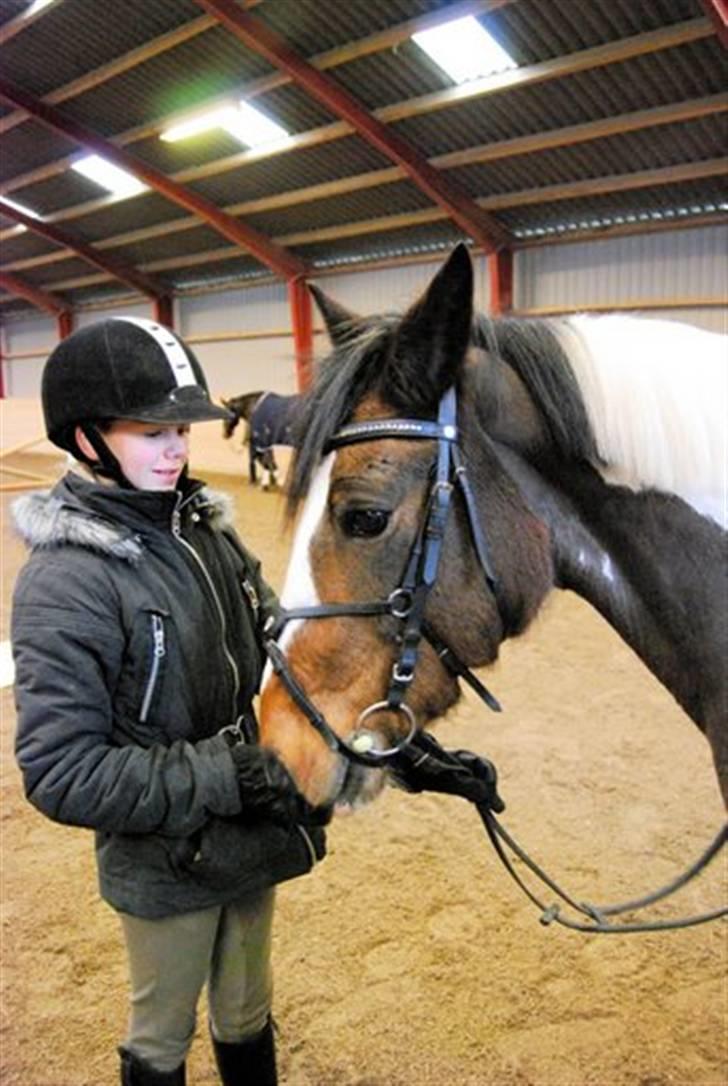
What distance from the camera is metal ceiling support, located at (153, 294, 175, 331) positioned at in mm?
15891

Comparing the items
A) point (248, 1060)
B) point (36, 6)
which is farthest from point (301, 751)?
point (36, 6)

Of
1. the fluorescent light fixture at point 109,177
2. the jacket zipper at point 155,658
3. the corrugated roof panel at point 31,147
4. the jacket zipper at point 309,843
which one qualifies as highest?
the corrugated roof panel at point 31,147

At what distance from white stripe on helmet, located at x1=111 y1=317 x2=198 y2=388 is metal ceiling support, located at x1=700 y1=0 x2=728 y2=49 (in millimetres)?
5826

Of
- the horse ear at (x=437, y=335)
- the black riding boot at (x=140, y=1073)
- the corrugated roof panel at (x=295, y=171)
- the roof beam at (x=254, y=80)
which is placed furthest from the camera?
the corrugated roof panel at (x=295, y=171)

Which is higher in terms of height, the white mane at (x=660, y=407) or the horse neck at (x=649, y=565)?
the white mane at (x=660, y=407)

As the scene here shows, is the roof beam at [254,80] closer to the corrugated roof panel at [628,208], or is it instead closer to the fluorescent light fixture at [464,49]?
the fluorescent light fixture at [464,49]

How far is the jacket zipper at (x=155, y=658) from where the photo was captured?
51.1 inches

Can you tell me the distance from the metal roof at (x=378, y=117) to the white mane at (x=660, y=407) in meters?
5.73

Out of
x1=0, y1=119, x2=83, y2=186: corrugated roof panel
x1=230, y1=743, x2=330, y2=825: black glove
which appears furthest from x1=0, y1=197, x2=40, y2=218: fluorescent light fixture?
x1=230, y1=743, x2=330, y2=825: black glove

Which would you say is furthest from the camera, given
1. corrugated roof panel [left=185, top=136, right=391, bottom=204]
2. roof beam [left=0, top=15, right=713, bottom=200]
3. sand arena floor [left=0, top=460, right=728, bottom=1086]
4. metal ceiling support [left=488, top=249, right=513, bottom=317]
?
metal ceiling support [left=488, top=249, right=513, bottom=317]

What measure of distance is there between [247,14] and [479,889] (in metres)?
8.02

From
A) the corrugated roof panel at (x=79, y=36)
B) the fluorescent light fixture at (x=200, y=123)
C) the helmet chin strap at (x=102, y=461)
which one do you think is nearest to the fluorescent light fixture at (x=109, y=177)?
the corrugated roof panel at (x=79, y=36)

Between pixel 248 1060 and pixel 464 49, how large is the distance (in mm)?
8145

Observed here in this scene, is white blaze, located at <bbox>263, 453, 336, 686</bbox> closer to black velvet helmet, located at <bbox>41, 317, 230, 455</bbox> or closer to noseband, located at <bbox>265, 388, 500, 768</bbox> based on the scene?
noseband, located at <bbox>265, 388, 500, 768</bbox>
